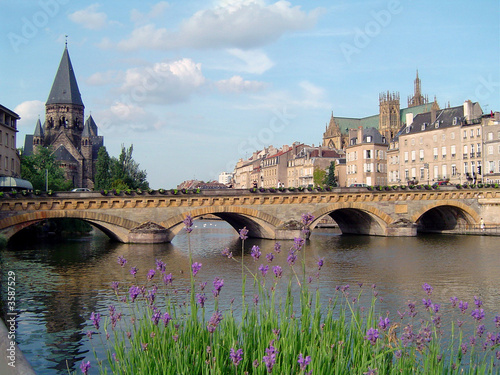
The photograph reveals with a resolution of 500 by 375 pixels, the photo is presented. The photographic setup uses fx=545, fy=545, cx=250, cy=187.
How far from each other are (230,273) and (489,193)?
128 ft

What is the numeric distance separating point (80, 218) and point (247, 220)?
15371 millimetres

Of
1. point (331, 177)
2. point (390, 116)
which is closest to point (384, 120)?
point (390, 116)

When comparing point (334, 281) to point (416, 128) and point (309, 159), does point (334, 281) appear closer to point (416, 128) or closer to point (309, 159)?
point (416, 128)

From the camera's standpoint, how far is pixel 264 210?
47312 mm

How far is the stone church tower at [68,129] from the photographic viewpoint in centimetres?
11612

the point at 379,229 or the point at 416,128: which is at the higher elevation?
the point at 416,128

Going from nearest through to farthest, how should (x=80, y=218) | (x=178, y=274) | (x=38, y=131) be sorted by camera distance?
(x=178, y=274), (x=80, y=218), (x=38, y=131)

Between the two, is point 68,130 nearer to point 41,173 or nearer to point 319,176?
point 41,173

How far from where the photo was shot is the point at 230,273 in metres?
27.8

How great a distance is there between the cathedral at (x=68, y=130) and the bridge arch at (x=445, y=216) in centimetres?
7766

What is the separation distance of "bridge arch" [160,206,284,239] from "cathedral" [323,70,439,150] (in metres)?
69.2

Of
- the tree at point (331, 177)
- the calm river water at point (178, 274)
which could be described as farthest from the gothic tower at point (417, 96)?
the calm river water at point (178, 274)

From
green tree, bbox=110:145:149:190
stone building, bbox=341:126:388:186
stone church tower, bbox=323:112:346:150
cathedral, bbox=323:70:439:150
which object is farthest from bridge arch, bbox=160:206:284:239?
stone church tower, bbox=323:112:346:150

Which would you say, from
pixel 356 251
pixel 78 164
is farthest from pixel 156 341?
pixel 78 164
